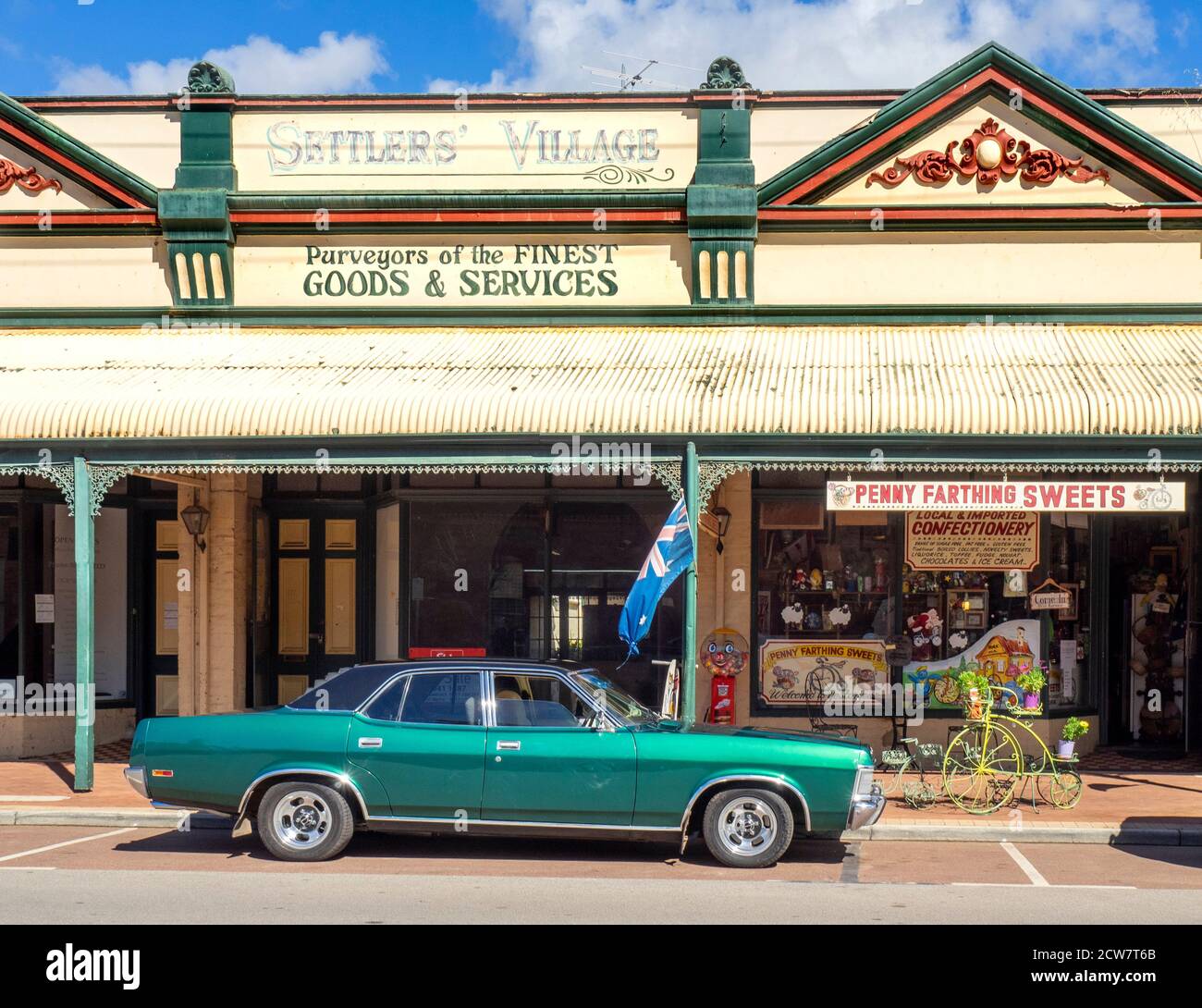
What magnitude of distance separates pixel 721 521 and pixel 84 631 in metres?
6.75

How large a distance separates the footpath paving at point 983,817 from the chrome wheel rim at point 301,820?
5.48ft

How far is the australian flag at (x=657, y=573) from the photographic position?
12.1 metres

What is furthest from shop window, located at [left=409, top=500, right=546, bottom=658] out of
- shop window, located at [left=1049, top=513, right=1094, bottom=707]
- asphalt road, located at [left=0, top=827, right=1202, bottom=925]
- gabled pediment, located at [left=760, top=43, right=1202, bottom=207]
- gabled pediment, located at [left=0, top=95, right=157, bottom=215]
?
shop window, located at [left=1049, top=513, right=1094, bottom=707]

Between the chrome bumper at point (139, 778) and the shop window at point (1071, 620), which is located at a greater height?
the shop window at point (1071, 620)

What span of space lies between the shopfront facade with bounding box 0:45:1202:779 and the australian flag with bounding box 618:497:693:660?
2.02 metres

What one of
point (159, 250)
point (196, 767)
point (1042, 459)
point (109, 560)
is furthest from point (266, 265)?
point (1042, 459)

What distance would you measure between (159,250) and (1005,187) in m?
9.62

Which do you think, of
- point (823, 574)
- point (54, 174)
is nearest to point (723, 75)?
point (823, 574)

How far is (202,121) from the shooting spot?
15680 millimetres

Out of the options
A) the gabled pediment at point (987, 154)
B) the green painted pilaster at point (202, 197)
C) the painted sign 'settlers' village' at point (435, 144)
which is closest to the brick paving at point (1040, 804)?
the green painted pilaster at point (202, 197)

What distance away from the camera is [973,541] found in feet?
49.1

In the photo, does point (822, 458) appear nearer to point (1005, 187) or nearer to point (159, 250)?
point (1005, 187)

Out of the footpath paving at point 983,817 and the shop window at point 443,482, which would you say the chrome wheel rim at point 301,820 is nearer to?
the footpath paving at point 983,817

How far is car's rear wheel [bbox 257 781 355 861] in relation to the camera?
964 centimetres
